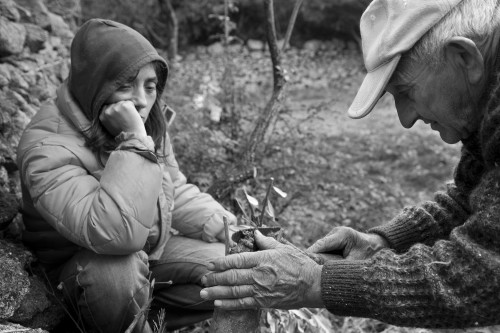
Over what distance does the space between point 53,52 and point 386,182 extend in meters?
3.39

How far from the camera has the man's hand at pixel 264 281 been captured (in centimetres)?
201

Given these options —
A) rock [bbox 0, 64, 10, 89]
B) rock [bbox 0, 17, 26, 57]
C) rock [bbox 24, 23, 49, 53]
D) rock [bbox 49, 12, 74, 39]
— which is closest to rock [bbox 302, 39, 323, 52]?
rock [bbox 49, 12, 74, 39]

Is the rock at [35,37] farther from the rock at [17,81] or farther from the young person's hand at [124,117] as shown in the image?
the young person's hand at [124,117]

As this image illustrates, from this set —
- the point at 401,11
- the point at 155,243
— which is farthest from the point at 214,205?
the point at 401,11

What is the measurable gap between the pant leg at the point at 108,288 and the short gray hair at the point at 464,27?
1476 millimetres

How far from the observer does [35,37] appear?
14.8 feet

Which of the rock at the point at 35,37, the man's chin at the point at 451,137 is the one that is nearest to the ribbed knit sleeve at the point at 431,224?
the man's chin at the point at 451,137

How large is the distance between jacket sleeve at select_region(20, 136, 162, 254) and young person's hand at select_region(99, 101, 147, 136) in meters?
0.08

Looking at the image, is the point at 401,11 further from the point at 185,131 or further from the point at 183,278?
the point at 185,131

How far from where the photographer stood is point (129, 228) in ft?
8.09

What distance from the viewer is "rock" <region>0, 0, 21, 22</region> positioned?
427 cm

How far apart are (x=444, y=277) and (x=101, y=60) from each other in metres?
1.75

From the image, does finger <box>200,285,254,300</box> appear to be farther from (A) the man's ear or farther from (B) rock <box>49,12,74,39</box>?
(B) rock <box>49,12,74,39</box>

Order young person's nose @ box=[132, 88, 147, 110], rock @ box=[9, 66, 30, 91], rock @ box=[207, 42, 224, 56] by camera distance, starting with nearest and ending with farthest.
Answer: young person's nose @ box=[132, 88, 147, 110]
rock @ box=[9, 66, 30, 91]
rock @ box=[207, 42, 224, 56]
